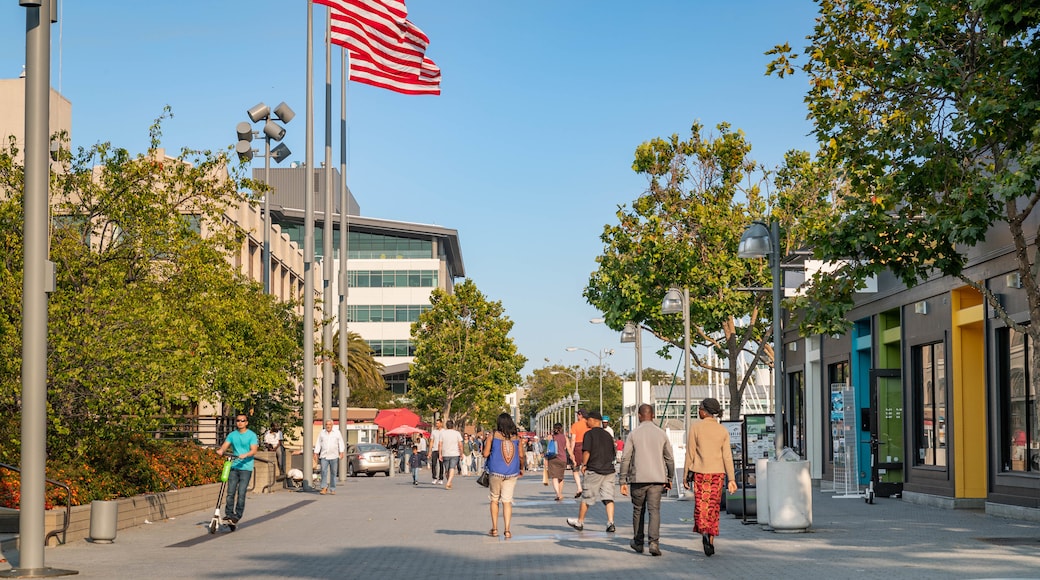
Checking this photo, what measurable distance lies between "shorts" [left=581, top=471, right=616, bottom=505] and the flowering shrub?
22.8 feet

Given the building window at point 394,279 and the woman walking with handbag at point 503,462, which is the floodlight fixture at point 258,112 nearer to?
the woman walking with handbag at point 503,462

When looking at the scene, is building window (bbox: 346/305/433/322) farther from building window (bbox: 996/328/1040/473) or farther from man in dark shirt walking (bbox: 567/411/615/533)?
man in dark shirt walking (bbox: 567/411/615/533)

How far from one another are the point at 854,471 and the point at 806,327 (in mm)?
9837

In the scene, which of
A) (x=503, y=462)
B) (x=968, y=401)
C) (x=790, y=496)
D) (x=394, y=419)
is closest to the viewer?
(x=503, y=462)

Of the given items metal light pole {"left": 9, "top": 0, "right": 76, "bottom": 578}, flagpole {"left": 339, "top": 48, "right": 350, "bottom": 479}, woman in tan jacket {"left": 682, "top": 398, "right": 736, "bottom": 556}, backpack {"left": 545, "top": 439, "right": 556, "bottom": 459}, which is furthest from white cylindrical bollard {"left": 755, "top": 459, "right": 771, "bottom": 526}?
flagpole {"left": 339, "top": 48, "right": 350, "bottom": 479}

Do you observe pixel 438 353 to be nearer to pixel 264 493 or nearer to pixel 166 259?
pixel 264 493

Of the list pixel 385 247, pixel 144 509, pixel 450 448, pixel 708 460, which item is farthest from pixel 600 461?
pixel 385 247

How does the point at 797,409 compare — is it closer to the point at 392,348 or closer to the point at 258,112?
the point at 258,112

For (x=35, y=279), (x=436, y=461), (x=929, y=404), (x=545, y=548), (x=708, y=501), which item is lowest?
(x=436, y=461)

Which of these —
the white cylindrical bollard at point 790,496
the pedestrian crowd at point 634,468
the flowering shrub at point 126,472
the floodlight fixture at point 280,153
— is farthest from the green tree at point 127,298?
the floodlight fixture at point 280,153

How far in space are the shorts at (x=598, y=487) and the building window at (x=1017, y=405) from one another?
22.7ft

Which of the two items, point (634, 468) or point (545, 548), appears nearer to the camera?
point (634, 468)

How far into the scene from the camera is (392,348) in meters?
113

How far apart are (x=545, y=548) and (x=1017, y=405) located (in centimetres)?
968
